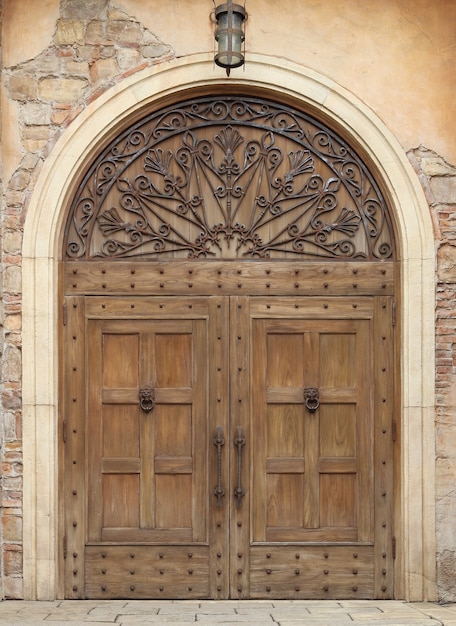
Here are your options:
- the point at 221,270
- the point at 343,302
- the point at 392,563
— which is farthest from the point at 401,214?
the point at 392,563

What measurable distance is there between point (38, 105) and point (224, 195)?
1319 millimetres

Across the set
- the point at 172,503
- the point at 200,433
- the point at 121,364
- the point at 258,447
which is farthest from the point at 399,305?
the point at 172,503

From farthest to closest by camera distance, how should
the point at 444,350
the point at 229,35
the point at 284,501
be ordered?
the point at 284,501, the point at 444,350, the point at 229,35

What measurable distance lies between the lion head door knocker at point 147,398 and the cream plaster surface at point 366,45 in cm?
216

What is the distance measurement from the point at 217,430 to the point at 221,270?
3.39 feet

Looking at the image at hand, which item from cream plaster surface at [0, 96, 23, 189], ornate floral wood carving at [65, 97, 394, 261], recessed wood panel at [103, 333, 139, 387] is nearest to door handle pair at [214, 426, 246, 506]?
recessed wood panel at [103, 333, 139, 387]

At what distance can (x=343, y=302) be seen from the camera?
5.89 metres

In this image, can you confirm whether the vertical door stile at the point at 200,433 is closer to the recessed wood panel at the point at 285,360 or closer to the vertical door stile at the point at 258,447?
the vertical door stile at the point at 258,447

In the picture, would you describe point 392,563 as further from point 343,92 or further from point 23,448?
Result: point 343,92

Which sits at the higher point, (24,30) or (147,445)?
(24,30)

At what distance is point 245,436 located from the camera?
5836 mm

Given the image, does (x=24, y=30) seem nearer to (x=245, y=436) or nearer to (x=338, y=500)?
(x=245, y=436)

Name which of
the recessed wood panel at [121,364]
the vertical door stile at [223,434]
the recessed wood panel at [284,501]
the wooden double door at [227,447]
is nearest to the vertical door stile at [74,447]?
the wooden double door at [227,447]

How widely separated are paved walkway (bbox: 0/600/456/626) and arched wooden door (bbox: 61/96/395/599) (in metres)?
0.14
